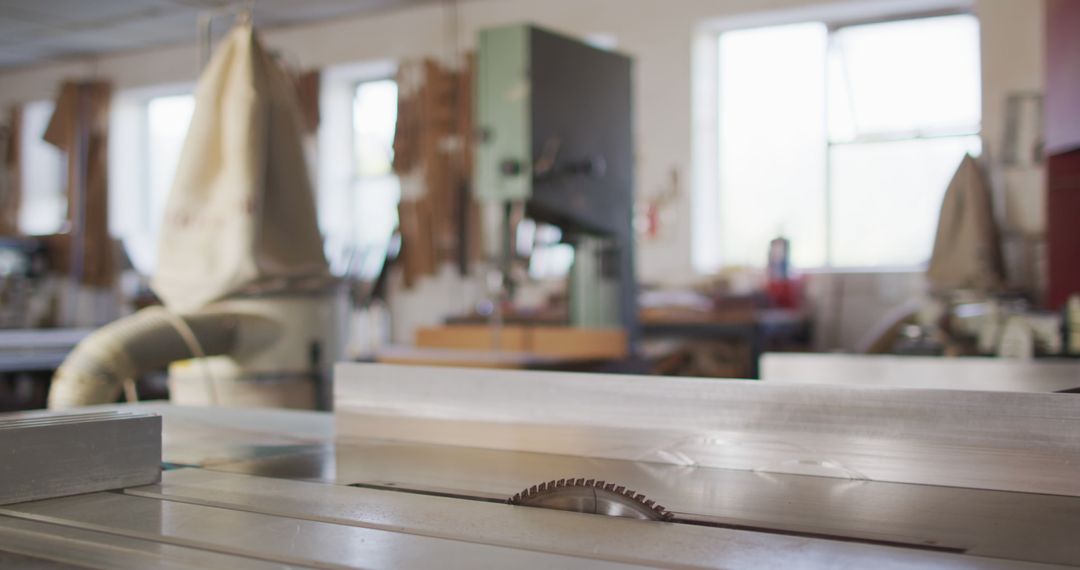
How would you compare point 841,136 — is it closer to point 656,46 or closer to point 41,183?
point 656,46

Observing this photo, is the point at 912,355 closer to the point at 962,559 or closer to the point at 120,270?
the point at 962,559

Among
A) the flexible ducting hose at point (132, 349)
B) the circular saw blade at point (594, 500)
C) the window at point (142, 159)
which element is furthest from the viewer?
the window at point (142, 159)

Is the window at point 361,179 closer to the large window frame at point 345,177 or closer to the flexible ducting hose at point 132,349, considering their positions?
the large window frame at point 345,177

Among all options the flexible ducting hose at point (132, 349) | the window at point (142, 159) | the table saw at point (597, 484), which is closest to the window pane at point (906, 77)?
the flexible ducting hose at point (132, 349)

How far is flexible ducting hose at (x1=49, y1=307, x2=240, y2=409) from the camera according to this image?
1.86 metres

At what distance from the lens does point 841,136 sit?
222 inches

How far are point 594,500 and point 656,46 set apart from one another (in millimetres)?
5525

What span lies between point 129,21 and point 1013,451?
24.2 ft

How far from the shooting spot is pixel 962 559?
1.99 ft

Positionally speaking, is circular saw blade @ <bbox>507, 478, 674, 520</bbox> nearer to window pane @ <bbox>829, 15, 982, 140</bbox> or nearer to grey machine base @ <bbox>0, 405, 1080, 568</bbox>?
grey machine base @ <bbox>0, 405, 1080, 568</bbox>

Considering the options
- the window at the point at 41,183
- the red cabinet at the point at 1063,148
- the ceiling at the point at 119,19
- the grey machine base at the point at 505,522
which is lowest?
the grey machine base at the point at 505,522

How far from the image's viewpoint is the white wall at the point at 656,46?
16.8 ft

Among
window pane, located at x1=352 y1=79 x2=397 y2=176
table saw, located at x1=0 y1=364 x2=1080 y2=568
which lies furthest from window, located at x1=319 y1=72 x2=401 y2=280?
table saw, located at x1=0 y1=364 x2=1080 y2=568

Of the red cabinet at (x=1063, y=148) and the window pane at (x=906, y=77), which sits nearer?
the red cabinet at (x=1063, y=148)
